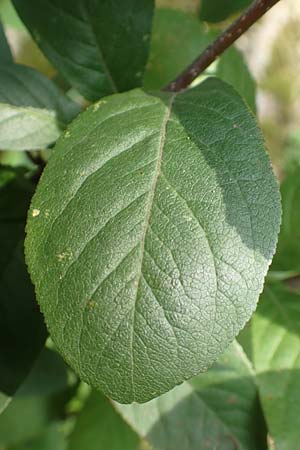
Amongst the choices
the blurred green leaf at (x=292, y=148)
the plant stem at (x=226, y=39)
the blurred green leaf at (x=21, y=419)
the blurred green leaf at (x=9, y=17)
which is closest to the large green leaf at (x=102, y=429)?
the blurred green leaf at (x=21, y=419)

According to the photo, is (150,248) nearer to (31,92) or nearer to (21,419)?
(31,92)

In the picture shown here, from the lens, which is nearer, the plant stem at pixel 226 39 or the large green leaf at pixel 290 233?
the plant stem at pixel 226 39

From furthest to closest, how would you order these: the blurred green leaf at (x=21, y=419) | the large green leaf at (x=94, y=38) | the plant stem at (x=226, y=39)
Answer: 1. the blurred green leaf at (x=21, y=419)
2. the large green leaf at (x=94, y=38)
3. the plant stem at (x=226, y=39)

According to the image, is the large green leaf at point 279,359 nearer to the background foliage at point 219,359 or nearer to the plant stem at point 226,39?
the background foliage at point 219,359

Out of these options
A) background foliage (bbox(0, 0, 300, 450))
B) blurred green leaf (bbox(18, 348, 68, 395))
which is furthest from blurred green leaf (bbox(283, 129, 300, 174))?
blurred green leaf (bbox(18, 348, 68, 395))

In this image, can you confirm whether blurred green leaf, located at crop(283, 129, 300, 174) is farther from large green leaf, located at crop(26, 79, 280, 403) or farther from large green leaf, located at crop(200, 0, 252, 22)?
large green leaf, located at crop(26, 79, 280, 403)

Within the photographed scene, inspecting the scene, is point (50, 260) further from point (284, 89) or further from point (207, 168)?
point (284, 89)
